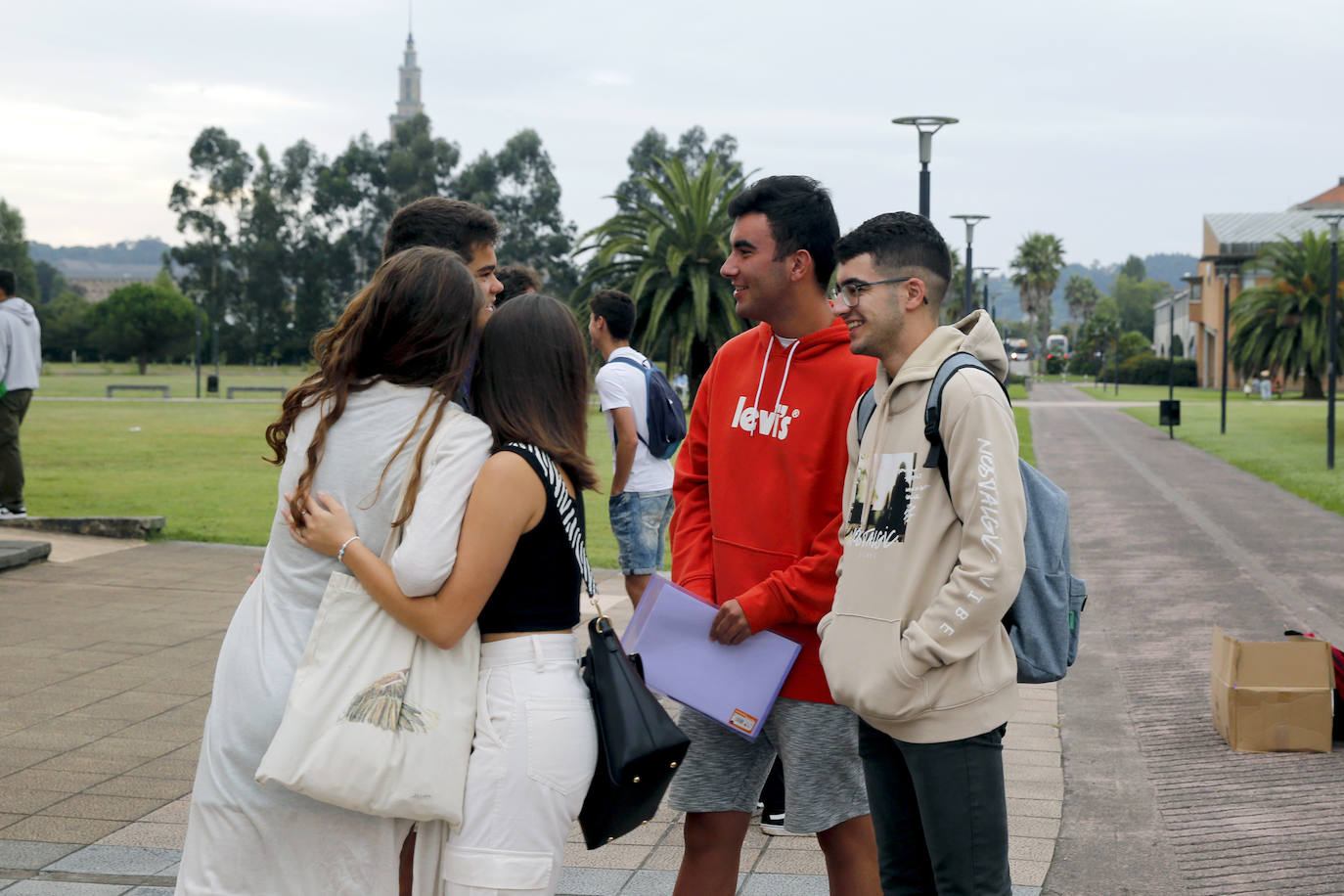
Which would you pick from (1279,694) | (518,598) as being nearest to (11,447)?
(1279,694)

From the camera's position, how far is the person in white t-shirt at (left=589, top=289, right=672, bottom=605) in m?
6.61

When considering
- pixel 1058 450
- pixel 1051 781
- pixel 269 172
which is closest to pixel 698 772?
pixel 1051 781

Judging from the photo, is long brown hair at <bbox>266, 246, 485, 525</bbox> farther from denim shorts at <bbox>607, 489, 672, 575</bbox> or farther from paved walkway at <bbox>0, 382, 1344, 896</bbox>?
denim shorts at <bbox>607, 489, 672, 575</bbox>

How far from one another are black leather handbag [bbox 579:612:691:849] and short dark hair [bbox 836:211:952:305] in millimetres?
993

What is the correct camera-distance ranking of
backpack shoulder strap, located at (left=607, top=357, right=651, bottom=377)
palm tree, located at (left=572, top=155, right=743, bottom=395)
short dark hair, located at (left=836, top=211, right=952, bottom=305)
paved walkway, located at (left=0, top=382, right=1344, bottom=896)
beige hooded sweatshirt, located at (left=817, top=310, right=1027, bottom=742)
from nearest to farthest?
beige hooded sweatshirt, located at (left=817, top=310, right=1027, bottom=742) → short dark hair, located at (left=836, top=211, right=952, bottom=305) → paved walkway, located at (left=0, top=382, right=1344, bottom=896) → backpack shoulder strap, located at (left=607, top=357, right=651, bottom=377) → palm tree, located at (left=572, top=155, right=743, bottom=395)

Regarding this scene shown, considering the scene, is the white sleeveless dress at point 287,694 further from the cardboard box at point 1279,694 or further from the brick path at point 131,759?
the cardboard box at point 1279,694

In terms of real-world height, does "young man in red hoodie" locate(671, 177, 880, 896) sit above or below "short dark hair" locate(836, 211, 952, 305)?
below

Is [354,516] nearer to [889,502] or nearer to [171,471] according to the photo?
[889,502]

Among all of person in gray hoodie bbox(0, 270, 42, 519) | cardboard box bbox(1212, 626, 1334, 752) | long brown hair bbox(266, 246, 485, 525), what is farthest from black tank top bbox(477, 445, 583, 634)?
person in gray hoodie bbox(0, 270, 42, 519)

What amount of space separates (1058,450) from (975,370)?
26.3 metres

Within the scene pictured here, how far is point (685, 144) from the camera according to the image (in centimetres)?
9262

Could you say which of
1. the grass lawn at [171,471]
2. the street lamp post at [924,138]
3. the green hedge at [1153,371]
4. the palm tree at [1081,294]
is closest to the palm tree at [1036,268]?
the green hedge at [1153,371]

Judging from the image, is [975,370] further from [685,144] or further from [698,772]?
[685,144]

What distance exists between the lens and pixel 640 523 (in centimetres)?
680
